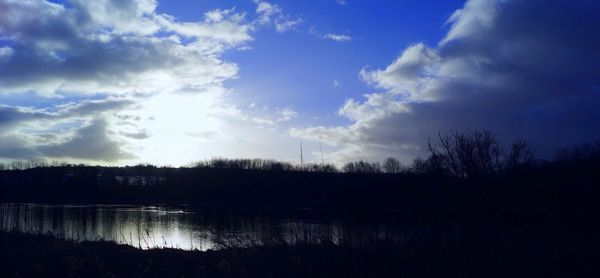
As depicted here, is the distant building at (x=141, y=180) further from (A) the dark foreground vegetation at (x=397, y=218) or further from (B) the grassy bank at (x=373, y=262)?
(B) the grassy bank at (x=373, y=262)

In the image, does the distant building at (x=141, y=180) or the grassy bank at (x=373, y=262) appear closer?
the grassy bank at (x=373, y=262)

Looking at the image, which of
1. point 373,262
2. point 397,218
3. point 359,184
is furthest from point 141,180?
point 373,262

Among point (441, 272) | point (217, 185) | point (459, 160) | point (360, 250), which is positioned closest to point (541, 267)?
point (441, 272)

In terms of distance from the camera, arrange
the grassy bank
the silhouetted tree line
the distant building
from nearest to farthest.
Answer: the grassy bank, the silhouetted tree line, the distant building

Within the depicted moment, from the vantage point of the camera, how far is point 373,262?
10.3m

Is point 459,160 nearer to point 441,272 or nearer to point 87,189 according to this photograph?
point 441,272

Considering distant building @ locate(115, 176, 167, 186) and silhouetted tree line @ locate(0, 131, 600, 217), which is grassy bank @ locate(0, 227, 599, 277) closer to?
silhouetted tree line @ locate(0, 131, 600, 217)

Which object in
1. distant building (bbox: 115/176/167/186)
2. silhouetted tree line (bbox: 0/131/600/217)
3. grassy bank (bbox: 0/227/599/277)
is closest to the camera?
grassy bank (bbox: 0/227/599/277)

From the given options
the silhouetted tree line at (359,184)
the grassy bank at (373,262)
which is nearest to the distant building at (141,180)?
the silhouetted tree line at (359,184)

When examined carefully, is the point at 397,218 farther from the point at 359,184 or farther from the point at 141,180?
the point at 141,180

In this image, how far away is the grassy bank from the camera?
9977 mm

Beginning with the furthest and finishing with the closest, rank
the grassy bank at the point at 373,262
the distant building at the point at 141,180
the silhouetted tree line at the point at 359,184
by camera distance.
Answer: the distant building at the point at 141,180, the silhouetted tree line at the point at 359,184, the grassy bank at the point at 373,262

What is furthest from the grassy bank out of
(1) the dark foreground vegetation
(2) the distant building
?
(2) the distant building

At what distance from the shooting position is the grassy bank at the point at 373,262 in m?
9.98
